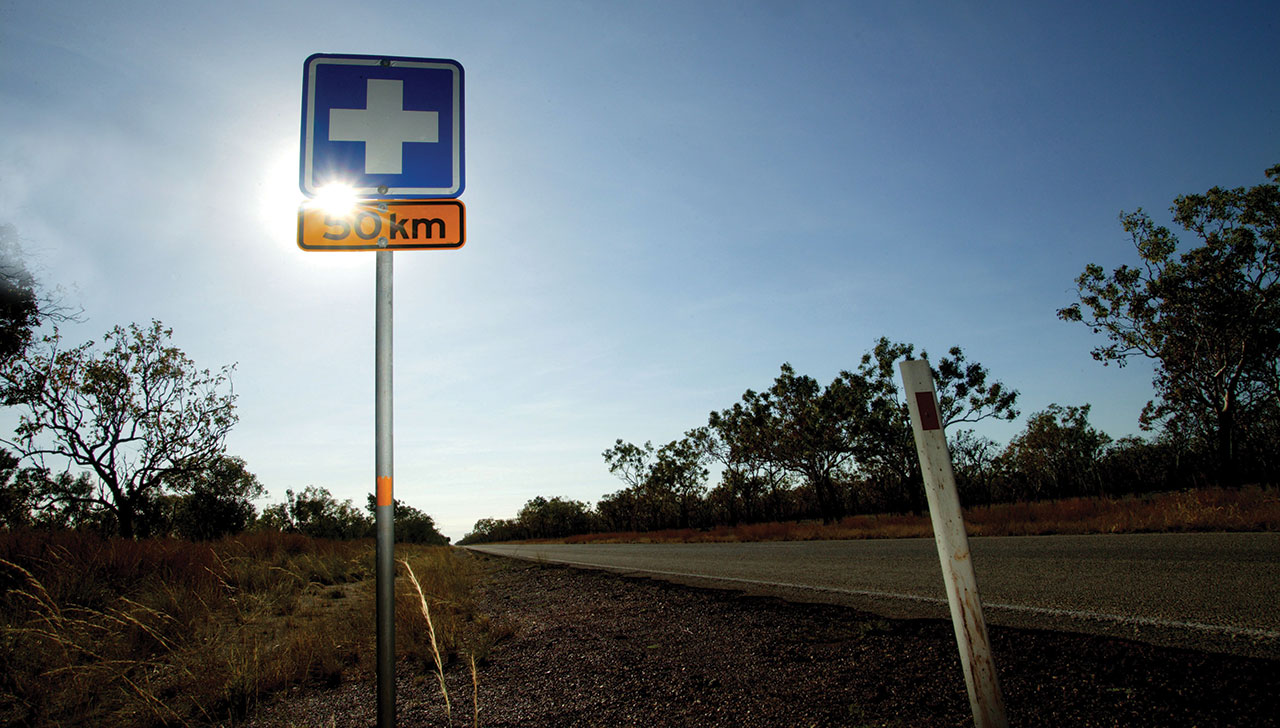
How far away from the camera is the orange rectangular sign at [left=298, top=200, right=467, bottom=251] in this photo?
2154 mm

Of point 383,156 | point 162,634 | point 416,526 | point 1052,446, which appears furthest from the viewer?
point 416,526

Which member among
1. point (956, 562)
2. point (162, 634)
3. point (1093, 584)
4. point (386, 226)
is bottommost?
point (1093, 584)

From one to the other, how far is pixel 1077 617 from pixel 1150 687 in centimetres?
167

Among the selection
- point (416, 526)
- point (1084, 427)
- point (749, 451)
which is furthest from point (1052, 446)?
point (416, 526)

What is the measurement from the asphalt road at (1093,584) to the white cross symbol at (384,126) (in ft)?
15.3

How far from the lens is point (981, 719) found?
185 centimetres

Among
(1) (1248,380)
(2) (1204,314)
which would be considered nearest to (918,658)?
(2) (1204,314)

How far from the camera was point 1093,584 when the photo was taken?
211 inches

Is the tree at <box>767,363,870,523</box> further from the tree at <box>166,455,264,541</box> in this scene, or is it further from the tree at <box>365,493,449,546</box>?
the tree at <box>365,493,449,546</box>

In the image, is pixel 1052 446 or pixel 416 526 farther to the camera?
pixel 416 526

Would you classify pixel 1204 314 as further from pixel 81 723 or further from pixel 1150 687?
pixel 81 723

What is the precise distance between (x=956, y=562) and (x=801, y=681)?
1750 mm

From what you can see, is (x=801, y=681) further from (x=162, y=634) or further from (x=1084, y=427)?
(x=1084, y=427)

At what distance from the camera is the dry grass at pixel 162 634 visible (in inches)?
144
